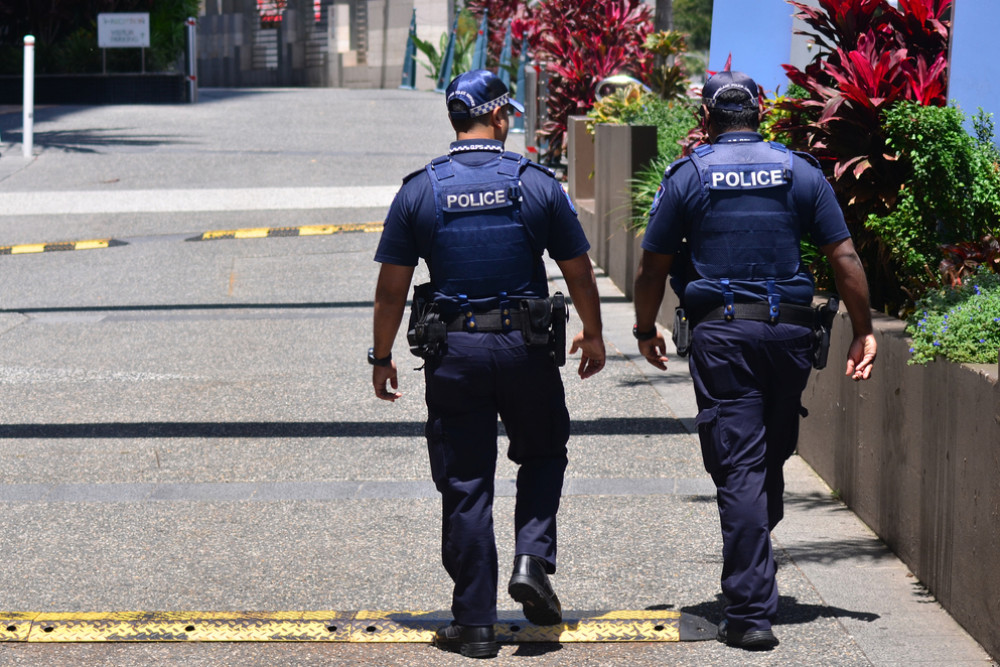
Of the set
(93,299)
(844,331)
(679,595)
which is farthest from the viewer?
(93,299)

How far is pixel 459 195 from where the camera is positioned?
4.43m

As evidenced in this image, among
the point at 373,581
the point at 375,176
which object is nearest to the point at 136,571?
the point at 373,581

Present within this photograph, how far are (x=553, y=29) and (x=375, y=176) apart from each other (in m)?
3.49

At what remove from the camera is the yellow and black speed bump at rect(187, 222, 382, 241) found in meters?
15.7

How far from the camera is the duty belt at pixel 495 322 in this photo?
4.43 meters

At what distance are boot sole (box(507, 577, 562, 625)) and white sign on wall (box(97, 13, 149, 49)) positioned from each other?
1154 inches

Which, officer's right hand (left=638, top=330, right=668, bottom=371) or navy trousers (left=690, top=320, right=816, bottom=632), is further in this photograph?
officer's right hand (left=638, top=330, right=668, bottom=371)

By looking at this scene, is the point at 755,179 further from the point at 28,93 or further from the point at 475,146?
the point at 28,93

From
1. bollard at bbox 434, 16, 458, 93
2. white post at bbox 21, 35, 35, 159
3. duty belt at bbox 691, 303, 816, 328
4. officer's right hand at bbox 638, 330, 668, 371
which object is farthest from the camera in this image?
bollard at bbox 434, 16, 458, 93

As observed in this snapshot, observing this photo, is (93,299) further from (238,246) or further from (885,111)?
(885,111)

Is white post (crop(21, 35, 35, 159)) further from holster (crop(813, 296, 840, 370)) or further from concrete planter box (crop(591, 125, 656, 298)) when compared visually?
holster (crop(813, 296, 840, 370))

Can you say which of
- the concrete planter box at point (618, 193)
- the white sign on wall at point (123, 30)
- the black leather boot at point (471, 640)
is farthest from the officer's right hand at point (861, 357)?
the white sign on wall at point (123, 30)

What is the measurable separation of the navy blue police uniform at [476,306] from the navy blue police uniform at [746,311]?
0.46 metres

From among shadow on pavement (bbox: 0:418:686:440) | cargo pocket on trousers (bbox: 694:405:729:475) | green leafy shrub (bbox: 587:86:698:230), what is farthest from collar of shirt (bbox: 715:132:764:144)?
green leafy shrub (bbox: 587:86:698:230)
